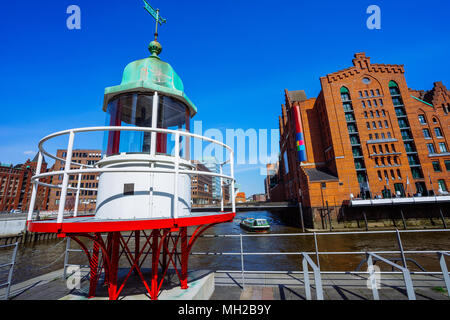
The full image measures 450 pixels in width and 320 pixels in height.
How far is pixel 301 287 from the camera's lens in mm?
5891

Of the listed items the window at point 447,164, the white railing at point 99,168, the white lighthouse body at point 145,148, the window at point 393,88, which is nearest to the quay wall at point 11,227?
the white railing at point 99,168

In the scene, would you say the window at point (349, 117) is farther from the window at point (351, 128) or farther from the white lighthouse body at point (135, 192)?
the white lighthouse body at point (135, 192)

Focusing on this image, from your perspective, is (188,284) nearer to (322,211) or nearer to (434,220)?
(322,211)

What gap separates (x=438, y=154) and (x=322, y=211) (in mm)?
29344

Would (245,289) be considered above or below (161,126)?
below

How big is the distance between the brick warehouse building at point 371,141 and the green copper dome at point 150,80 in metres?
38.4

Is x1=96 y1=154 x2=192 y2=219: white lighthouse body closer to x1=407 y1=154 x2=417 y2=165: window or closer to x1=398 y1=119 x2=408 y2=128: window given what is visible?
x1=407 y1=154 x2=417 y2=165: window

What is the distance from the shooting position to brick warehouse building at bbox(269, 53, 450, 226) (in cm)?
3875

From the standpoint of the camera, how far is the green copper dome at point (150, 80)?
224 inches

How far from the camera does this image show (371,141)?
136ft

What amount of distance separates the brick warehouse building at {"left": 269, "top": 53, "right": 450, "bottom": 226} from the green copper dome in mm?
38361
